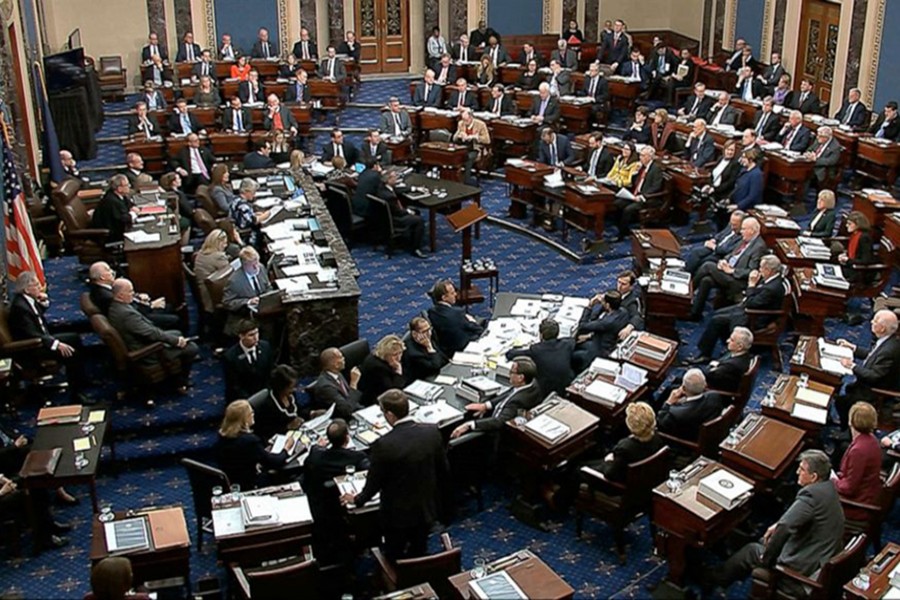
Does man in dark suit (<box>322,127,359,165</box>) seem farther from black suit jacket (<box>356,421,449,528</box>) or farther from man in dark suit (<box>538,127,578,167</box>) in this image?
black suit jacket (<box>356,421,449,528</box>)

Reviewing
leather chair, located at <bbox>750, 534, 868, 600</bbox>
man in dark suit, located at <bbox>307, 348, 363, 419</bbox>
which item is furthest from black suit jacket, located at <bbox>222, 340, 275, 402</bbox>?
leather chair, located at <bbox>750, 534, 868, 600</bbox>

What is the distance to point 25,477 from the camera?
25.2 ft

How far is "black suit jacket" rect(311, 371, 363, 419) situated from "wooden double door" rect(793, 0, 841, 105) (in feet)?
40.8

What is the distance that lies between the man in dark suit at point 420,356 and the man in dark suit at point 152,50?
1199 centimetres

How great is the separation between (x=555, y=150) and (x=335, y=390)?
751cm

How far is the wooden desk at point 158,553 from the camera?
6.75 meters

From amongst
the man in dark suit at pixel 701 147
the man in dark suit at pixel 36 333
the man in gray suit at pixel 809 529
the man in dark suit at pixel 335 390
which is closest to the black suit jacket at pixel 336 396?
the man in dark suit at pixel 335 390

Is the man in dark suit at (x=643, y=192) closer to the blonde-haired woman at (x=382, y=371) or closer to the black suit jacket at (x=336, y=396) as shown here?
the blonde-haired woman at (x=382, y=371)

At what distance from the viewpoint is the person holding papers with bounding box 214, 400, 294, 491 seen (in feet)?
24.9

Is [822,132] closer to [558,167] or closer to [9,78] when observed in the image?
[558,167]

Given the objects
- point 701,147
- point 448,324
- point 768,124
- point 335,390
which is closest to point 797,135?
point 768,124

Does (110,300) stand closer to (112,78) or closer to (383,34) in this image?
(112,78)

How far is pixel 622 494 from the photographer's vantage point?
772 centimetres

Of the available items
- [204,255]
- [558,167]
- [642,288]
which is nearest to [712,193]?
[558,167]
